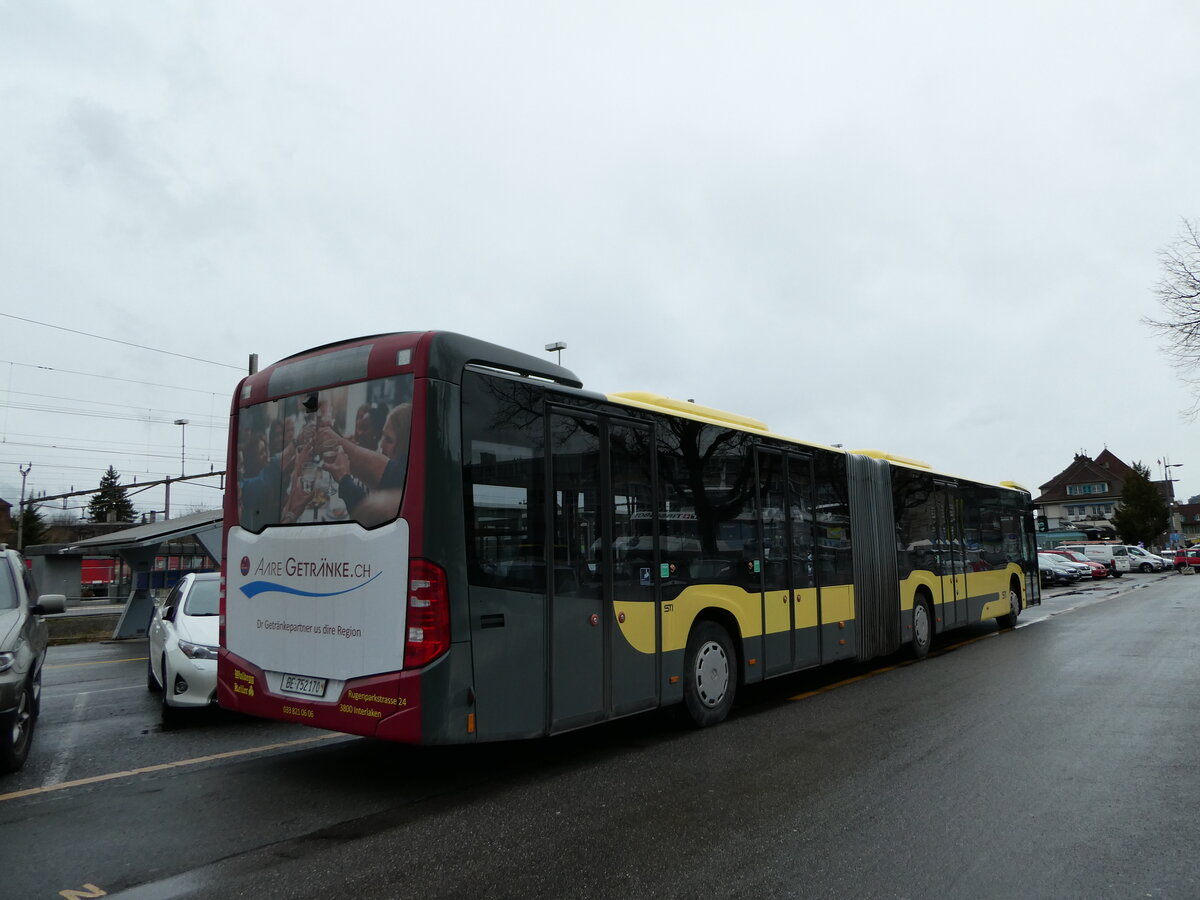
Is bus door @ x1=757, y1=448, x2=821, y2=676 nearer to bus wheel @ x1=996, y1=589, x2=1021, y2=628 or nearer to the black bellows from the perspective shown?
the black bellows

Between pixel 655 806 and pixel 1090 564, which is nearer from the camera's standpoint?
pixel 655 806

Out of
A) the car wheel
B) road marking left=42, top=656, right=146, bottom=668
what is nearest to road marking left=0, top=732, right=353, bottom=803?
the car wheel

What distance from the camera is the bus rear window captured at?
5.50 meters

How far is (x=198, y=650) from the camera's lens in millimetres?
8297

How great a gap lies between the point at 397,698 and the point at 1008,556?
1504 cm

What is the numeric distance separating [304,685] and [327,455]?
1.63 metres

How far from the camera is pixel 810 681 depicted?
1059 centimetres

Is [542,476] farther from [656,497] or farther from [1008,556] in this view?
[1008,556]

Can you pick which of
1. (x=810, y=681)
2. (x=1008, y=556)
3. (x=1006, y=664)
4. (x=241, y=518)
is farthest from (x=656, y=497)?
(x=1008, y=556)

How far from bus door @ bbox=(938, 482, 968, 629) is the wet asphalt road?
4408 mm

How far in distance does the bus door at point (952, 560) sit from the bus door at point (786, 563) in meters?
4.96

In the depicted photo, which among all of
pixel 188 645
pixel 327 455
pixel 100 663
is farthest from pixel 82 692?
pixel 327 455

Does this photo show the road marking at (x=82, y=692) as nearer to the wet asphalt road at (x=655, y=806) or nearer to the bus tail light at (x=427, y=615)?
the wet asphalt road at (x=655, y=806)

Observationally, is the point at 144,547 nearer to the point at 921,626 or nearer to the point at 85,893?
the point at 85,893
